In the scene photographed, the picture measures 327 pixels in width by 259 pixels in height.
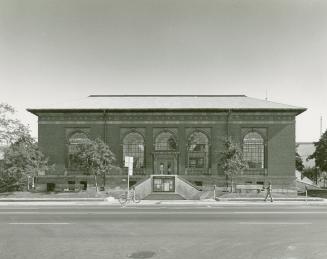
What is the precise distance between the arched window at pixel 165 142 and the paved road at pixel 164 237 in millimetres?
25685

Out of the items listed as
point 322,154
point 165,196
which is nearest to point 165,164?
point 165,196

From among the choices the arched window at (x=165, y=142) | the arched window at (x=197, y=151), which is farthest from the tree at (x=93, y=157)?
the arched window at (x=197, y=151)

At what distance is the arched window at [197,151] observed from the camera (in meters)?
42.8

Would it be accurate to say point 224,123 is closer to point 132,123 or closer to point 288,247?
point 132,123

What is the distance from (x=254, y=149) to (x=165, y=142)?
10031 millimetres

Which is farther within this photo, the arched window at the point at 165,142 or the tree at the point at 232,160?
the arched window at the point at 165,142

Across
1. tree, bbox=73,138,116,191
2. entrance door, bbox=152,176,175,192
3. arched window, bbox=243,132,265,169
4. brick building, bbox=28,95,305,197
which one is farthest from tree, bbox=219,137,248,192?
tree, bbox=73,138,116,191

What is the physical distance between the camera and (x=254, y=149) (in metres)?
42.7

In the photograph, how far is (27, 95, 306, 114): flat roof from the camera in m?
42.4

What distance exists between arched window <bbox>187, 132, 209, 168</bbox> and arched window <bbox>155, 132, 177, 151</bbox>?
192 cm

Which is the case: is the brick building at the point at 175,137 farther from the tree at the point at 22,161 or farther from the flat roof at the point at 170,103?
the tree at the point at 22,161

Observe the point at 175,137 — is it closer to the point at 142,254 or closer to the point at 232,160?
the point at 232,160

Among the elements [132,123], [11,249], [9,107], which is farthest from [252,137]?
[11,249]

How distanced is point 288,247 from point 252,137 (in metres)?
32.6
